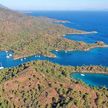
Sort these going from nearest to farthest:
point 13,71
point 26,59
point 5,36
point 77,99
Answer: point 77,99 < point 13,71 < point 26,59 < point 5,36

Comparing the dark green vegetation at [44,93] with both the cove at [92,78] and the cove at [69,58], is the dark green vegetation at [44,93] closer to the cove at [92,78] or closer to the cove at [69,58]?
the cove at [92,78]

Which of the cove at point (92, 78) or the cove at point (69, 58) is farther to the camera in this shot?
the cove at point (69, 58)

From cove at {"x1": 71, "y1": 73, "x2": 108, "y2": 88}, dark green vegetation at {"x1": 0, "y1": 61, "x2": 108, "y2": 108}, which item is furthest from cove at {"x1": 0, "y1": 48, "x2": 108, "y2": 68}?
dark green vegetation at {"x1": 0, "y1": 61, "x2": 108, "y2": 108}

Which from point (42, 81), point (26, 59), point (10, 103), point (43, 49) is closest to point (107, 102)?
point (42, 81)

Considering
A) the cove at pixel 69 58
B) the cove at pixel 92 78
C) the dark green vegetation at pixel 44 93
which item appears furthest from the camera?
the cove at pixel 69 58

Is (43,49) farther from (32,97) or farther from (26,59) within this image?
(32,97)

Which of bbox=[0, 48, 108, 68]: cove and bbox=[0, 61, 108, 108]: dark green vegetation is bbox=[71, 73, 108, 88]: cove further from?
bbox=[0, 61, 108, 108]: dark green vegetation

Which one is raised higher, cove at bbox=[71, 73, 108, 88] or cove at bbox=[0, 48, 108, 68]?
cove at bbox=[71, 73, 108, 88]

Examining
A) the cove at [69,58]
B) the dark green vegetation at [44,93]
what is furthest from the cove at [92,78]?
the dark green vegetation at [44,93]

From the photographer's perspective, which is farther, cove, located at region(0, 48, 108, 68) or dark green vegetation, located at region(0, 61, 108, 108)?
cove, located at region(0, 48, 108, 68)
